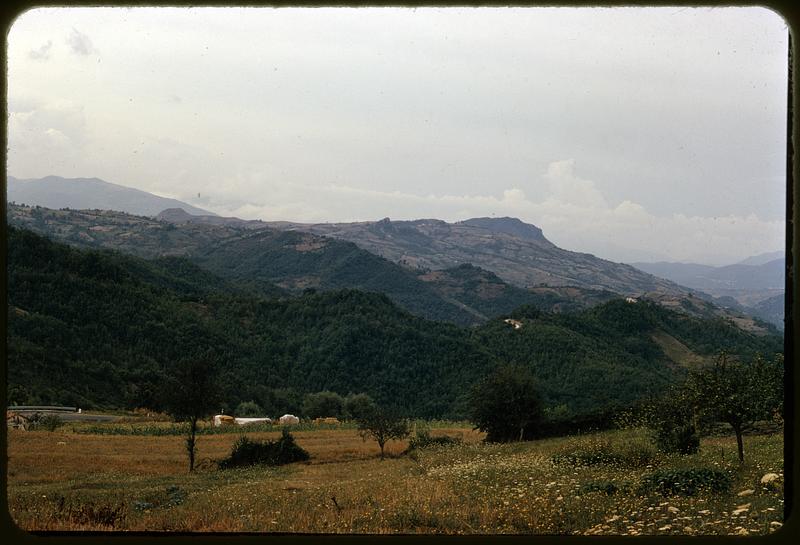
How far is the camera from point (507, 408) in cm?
2505

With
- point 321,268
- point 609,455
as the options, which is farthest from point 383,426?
point 321,268

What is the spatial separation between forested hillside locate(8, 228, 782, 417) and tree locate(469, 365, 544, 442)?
82.1 feet

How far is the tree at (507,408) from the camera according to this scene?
2488 cm

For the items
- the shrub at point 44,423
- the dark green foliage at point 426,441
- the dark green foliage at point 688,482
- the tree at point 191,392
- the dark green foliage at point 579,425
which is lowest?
the shrub at point 44,423

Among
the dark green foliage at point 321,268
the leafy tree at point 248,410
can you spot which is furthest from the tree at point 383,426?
the dark green foliage at point 321,268

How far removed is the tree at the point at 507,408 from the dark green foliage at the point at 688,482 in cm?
1626

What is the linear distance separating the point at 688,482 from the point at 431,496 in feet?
11.1

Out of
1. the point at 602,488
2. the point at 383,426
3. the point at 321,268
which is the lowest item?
the point at 383,426

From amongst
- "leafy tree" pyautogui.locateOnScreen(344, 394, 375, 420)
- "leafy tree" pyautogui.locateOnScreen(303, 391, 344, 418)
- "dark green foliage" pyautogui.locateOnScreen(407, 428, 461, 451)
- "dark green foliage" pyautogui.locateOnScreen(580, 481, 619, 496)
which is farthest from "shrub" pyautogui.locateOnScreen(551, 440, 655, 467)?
"leafy tree" pyautogui.locateOnScreen(303, 391, 344, 418)

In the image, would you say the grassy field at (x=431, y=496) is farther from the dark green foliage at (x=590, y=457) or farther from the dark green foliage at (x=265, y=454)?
the dark green foliage at (x=265, y=454)

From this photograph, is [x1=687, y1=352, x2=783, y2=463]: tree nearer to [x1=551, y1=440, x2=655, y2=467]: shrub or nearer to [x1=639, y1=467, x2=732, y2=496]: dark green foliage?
[x1=551, y1=440, x2=655, y2=467]: shrub

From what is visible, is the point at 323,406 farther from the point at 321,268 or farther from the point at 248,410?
the point at 321,268

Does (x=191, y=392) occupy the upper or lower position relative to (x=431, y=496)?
lower

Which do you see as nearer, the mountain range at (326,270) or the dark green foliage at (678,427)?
the dark green foliage at (678,427)
